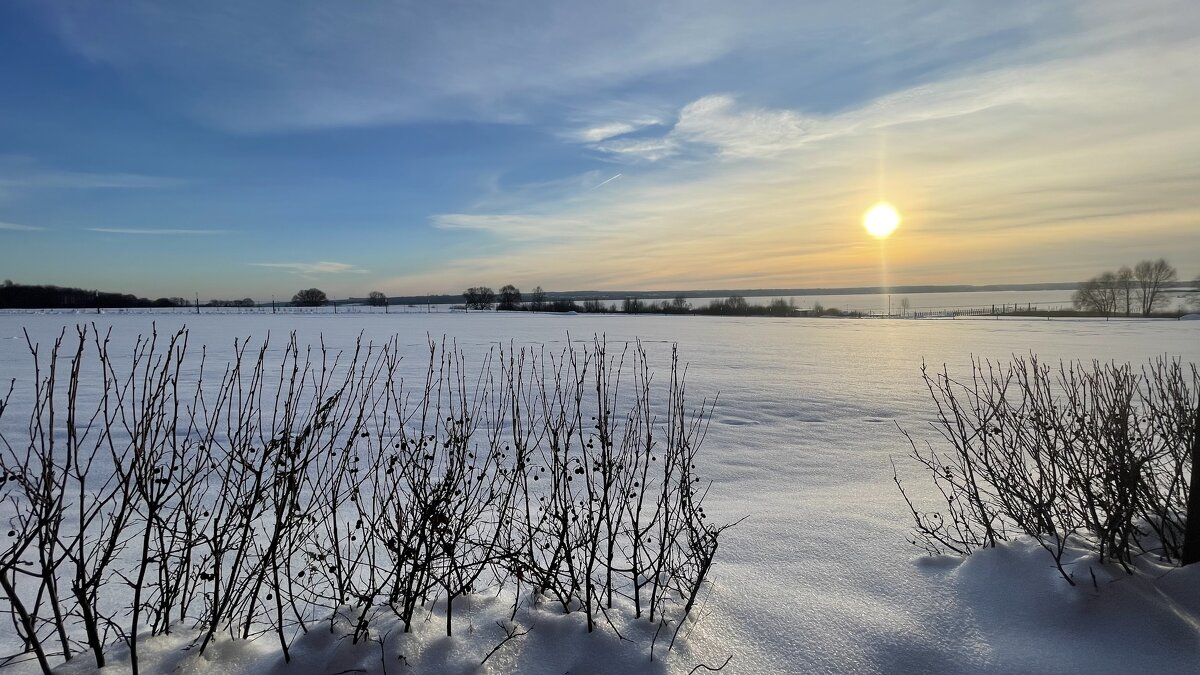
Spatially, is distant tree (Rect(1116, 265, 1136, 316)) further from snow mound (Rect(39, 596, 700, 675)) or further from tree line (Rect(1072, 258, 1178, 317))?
snow mound (Rect(39, 596, 700, 675))

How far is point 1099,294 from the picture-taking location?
62.3m

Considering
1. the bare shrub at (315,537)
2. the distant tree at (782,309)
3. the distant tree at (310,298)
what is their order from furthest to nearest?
1. the distant tree at (310,298)
2. the distant tree at (782,309)
3. the bare shrub at (315,537)

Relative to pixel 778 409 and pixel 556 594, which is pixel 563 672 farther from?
pixel 778 409

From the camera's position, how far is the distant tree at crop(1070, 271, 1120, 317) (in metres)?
60.1

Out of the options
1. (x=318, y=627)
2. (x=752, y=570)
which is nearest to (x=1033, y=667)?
(x=752, y=570)

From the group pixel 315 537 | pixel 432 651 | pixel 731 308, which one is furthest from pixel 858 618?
pixel 731 308

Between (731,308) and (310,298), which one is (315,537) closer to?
(731,308)

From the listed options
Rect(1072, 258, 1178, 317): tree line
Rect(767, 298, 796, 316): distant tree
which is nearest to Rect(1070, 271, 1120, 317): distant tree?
Rect(1072, 258, 1178, 317): tree line

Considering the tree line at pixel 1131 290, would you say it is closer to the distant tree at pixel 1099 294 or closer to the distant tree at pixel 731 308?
the distant tree at pixel 1099 294

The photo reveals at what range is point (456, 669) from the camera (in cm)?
294

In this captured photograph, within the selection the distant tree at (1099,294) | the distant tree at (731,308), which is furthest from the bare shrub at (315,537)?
the distant tree at (1099,294)

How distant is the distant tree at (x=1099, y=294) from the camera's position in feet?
197

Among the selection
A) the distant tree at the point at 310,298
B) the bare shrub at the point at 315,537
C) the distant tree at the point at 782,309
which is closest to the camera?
the bare shrub at the point at 315,537

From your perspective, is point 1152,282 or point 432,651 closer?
point 432,651
